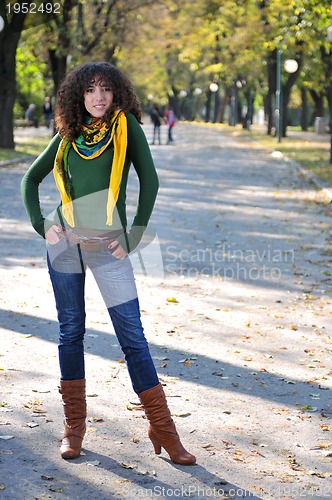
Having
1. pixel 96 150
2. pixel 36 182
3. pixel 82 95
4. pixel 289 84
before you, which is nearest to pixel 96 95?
pixel 82 95

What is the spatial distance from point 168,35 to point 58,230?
2351 inches

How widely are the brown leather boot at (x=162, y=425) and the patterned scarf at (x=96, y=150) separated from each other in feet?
2.70

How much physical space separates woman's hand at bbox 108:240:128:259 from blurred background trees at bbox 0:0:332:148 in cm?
1742

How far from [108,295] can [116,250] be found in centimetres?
23

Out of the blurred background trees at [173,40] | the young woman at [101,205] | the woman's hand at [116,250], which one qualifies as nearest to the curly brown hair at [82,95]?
the young woman at [101,205]

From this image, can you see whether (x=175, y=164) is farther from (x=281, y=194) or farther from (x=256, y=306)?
(x=256, y=306)

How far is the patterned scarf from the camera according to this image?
4270mm

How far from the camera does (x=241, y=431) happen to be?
16.8 ft

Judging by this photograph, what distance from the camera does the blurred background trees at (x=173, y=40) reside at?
28062mm

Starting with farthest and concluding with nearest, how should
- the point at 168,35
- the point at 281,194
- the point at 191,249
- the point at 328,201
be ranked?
the point at 168,35
the point at 281,194
the point at 328,201
the point at 191,249

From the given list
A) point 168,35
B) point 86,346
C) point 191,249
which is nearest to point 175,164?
point 191,249

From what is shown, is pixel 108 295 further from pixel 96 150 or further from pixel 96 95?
pixel 96 95

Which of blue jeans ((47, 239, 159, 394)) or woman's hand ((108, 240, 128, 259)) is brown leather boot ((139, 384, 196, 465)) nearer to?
blue jeans ((47, 239, 159, 394))

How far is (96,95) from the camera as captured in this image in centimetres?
433
